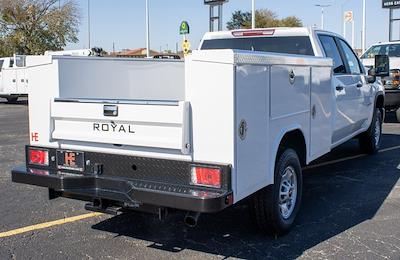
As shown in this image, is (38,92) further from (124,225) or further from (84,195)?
(124,225)

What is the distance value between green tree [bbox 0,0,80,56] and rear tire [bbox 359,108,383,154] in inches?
1438

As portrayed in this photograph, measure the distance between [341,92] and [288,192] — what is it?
208cm

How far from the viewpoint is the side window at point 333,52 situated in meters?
6.48

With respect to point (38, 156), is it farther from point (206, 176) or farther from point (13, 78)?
point (13, 78)

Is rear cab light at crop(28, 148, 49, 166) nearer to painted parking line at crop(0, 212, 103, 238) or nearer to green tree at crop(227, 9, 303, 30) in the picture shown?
painted parking line at crop(0, 212, 103, 238)

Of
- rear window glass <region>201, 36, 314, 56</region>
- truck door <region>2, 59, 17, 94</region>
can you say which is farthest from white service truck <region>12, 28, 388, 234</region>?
truck door <region>2, 59, 17, 94</region>

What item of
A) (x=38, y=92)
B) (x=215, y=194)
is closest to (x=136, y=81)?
(x=38, y=92)

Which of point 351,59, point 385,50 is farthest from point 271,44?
point 385,50

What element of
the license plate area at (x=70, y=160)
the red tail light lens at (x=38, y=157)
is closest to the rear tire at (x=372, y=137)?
the license plate area at (x=70, y=160)

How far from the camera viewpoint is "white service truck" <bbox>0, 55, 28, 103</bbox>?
21355 millimetres

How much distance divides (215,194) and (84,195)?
3.98 feet

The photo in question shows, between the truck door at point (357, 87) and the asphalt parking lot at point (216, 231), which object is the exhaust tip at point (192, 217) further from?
the truck door at point (357, 87)

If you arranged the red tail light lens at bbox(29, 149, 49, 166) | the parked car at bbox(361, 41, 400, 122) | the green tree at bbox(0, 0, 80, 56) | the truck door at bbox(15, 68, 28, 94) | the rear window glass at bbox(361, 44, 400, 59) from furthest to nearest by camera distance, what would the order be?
the green tree at bbox(0, 0, 80, 56) < the truck door at bbox(15, 68, 28, 94) < the rear window glass at bbox(361, 44, 400, 59) < the parked car at bbox(361, 41, 400, 122) < the red tail light lens at bbox(29, 149, 49, 166)

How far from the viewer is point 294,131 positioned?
16.3 ft
